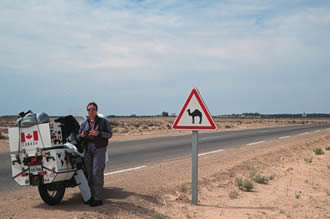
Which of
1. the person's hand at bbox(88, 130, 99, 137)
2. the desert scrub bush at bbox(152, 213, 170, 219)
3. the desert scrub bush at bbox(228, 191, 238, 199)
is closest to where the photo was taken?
the desert scrub bush at bbox(152, 213, 170, 219)

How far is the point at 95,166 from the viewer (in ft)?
20.9

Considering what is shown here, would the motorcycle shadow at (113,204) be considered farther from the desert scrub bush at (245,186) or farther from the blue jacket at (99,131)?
the desert scrub bush at (245,186)

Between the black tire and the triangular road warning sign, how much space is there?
87.7 inches

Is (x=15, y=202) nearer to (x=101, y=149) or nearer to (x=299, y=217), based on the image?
(x=101, y=149)

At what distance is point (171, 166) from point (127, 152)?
13.8 ft

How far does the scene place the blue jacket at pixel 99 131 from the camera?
21.0 ft

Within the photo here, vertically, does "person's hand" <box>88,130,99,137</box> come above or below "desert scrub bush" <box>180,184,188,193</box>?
above

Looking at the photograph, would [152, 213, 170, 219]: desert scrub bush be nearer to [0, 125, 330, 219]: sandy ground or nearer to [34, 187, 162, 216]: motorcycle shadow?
[0, 125, 330, 219]: sandy ground

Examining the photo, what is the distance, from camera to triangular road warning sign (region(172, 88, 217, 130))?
6.54 metres

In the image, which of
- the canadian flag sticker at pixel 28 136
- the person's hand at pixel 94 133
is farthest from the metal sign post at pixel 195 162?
the canadian flag sticker at pixel 28 136

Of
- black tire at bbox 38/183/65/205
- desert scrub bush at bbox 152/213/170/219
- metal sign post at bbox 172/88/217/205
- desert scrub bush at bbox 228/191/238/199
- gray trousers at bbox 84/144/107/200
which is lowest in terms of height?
desert scrub bush at bbox 228/191/238/199

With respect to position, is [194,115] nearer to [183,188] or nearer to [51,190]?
[183,188]

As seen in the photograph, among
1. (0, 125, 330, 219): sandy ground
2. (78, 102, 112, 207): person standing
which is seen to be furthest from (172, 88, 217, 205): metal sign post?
(78, 102, 112, 207): person standing

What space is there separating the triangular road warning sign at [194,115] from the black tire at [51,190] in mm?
2229
